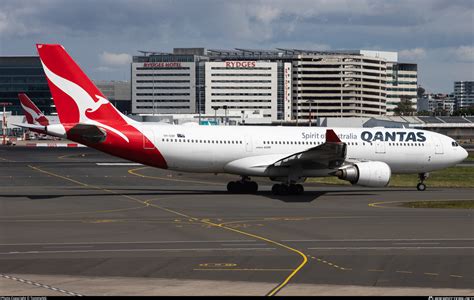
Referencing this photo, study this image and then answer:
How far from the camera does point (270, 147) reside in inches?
1858

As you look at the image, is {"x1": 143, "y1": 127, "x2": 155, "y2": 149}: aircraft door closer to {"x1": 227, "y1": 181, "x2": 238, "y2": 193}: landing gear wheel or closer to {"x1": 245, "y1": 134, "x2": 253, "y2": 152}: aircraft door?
{"x1": 245, "y1": 134, "x2": 253, "y2": 152}: aircraft door

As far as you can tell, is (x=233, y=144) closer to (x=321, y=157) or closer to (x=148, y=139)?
(x=148, y=139)

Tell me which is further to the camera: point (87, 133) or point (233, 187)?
point (233, 187)

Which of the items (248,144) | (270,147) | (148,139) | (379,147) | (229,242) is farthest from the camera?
(379,147)

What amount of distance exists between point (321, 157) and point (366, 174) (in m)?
2.59

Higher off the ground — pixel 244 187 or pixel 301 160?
pixel 301 160

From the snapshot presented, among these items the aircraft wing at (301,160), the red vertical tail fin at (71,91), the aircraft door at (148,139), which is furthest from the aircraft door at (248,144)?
the red vertical tail fin at (71,91)

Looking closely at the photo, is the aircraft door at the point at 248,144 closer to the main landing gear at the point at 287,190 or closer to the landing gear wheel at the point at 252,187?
the landing gear wheel at the point at 252,187

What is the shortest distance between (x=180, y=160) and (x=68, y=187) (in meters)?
9.94

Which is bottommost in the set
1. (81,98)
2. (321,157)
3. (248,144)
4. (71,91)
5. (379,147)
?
(321,157)

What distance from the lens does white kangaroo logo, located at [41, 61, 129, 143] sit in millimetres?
43281

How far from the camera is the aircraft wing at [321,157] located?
144ft

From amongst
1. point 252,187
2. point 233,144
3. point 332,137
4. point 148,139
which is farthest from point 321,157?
point 148,139

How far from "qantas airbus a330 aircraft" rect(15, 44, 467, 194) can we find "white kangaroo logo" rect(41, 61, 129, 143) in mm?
52
